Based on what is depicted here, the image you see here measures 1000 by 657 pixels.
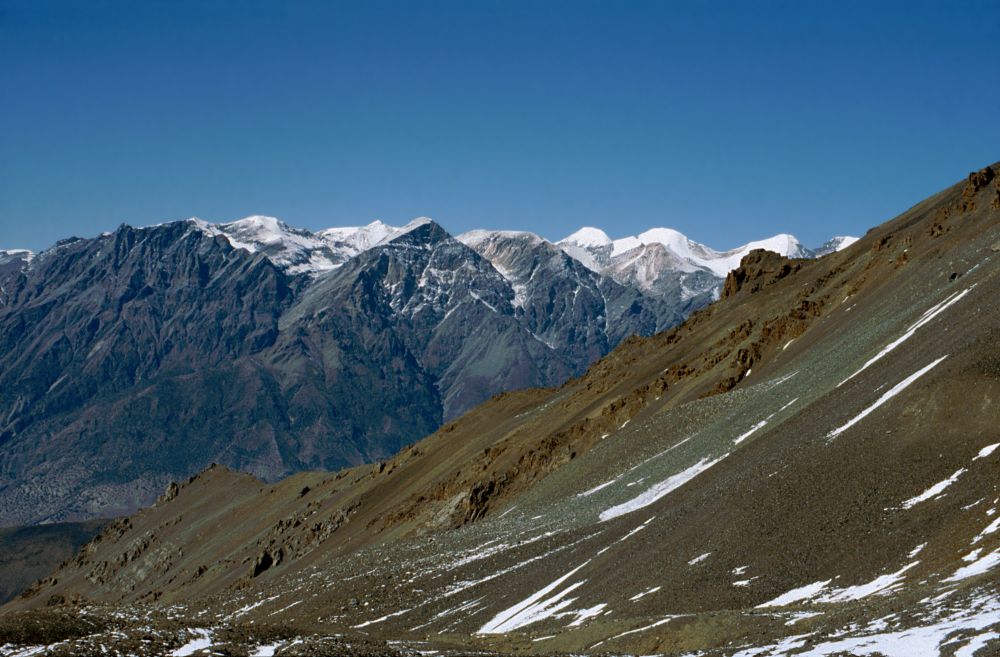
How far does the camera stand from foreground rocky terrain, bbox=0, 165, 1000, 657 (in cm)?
4249

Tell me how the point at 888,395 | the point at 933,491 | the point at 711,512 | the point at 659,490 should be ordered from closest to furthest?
1. the point at 933,491
2. the point at 711,512
3. the point at 888,395
4. the point at 659,490

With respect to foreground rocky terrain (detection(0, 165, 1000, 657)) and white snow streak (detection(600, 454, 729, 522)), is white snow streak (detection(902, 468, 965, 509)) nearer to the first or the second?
foreground rocky terrain (detection(0, 165, 1000, 657))

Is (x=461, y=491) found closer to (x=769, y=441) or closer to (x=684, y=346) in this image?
(x=684, y=346)

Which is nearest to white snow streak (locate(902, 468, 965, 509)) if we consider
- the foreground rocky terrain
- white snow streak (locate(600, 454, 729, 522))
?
the foreground rocky terrain

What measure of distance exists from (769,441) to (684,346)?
6293 centimetres

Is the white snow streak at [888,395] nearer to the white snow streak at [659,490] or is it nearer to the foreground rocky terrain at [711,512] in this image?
the foreground rocky terrain at [711,512]

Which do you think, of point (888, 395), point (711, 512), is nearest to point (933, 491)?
point (711, 512)

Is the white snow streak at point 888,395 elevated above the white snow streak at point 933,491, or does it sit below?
above

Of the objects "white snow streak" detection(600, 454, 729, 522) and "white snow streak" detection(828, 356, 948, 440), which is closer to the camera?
"white snow streak" detection(828, 356, 948, 440)

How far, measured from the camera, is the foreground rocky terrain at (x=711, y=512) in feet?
139

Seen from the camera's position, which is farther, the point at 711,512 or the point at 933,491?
the point at 711,512

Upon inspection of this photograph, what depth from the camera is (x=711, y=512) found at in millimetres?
63625

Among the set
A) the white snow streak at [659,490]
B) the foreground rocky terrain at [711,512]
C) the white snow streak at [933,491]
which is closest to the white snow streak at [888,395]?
the foreground rocky terrain at [711,512]

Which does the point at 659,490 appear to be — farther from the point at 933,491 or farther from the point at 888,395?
the point at 933,491
